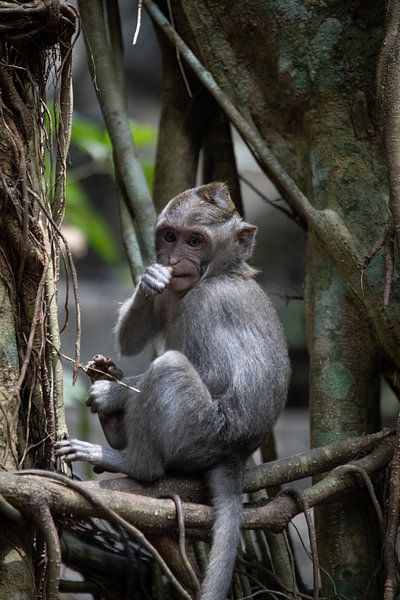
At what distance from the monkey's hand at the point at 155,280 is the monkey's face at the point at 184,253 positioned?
0.12 meters

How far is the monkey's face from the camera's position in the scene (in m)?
5.11

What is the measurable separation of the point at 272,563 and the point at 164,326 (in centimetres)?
155

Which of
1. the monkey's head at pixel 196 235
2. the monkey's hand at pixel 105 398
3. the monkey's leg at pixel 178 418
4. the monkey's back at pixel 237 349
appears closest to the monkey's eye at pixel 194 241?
the monkey's head at pixel 196 235

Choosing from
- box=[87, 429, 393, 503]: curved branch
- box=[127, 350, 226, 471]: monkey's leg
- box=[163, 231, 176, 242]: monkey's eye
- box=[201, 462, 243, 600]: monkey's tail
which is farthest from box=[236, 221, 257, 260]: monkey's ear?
box=[201, 462, 243, 600]: monkey's tail

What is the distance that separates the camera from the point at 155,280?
4.90 metres

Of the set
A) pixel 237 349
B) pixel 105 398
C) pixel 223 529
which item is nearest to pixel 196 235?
pixel 237 349

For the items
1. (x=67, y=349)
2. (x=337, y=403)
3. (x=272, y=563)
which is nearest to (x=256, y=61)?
(x=337, y=403)

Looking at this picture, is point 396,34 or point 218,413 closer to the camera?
point 218,413

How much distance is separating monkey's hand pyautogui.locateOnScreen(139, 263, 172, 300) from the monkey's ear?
548 mm

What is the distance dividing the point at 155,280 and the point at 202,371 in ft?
1.81

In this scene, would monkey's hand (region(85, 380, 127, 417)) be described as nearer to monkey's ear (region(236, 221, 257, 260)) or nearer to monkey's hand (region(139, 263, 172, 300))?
monkey's hand (region(139, 263, 172, 300))

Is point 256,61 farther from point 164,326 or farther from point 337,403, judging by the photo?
point 337,403

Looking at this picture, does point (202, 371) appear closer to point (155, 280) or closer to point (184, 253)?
point (155, 280)

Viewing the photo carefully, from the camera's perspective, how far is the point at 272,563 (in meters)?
5.37
